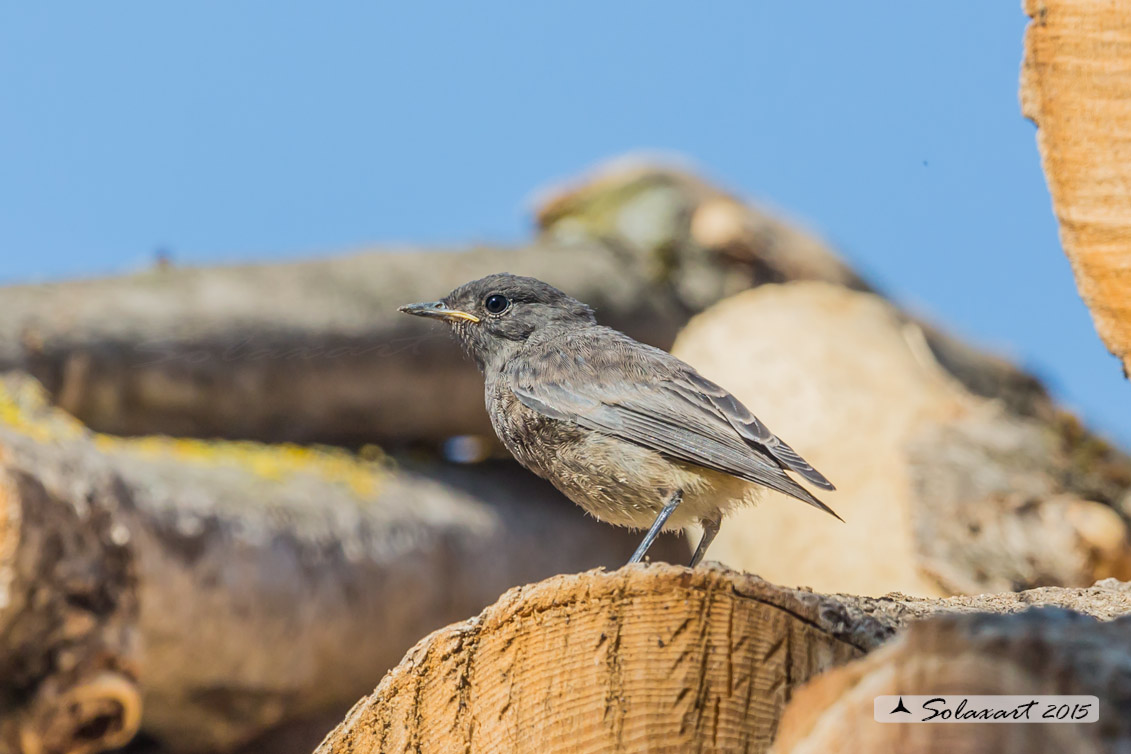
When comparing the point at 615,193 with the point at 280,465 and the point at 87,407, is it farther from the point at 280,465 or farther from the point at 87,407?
the point at 87,407

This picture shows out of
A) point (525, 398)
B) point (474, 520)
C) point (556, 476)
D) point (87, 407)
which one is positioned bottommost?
point (474, 520)

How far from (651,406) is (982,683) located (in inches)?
79.9

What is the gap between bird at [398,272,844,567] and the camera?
11.6 ft

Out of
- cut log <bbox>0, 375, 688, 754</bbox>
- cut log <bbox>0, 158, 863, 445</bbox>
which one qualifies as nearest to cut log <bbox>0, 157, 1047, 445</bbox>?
cut log <bbox>0, 158, 863, 445</bbox>

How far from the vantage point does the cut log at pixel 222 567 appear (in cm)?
526

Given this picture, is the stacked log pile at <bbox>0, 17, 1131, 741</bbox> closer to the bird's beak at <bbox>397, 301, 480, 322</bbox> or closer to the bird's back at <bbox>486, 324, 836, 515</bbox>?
the bird's back at <bbox>486, 324, 836, 515</bbox>

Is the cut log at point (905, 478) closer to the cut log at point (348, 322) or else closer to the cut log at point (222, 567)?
the cut log at point (348, 322)

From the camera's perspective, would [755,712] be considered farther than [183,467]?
No

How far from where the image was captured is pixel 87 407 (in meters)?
7.34

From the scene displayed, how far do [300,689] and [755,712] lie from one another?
5164 mm

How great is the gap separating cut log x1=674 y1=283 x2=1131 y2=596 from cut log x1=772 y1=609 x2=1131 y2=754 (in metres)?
4.41

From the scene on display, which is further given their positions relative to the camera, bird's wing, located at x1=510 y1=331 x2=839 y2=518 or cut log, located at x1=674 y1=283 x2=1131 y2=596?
cut log, located at x1=674 y1=283 x2=1131 y2=596

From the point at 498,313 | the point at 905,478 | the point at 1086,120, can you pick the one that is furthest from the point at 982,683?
the point at 905,478

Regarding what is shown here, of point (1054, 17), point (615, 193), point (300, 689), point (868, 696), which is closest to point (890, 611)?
point (868, 696)
